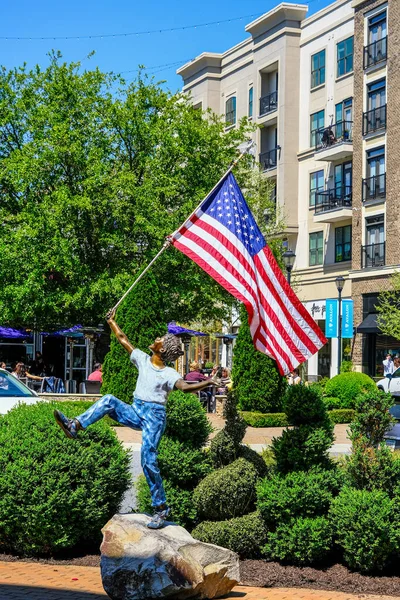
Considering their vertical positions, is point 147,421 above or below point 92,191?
below

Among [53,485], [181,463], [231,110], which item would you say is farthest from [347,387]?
[231,110]

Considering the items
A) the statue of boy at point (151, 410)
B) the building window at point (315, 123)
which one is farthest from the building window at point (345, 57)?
the statue of boy at point (151, 410)

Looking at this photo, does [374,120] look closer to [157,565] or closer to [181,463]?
[181,463]

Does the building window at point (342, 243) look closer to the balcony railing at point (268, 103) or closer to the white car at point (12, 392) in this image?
the balcony railing at point (268, 103)

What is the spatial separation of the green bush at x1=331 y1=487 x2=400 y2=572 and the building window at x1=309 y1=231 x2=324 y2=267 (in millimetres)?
42287

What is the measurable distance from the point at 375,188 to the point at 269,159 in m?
9.89

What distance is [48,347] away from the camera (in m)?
43.9

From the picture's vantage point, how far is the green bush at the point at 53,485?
9203 millimetres

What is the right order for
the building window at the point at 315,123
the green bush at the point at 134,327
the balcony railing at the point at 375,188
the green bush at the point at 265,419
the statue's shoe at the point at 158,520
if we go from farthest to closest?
the building window at the point at 315,123
the balcony railing at the point at 375,188
the green bush at the point at 265,419
the green bush at the point at 134,327
the statue's shoe at the point at 158,520

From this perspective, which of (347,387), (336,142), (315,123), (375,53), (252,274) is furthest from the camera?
(315,123)

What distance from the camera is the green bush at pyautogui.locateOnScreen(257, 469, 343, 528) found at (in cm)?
892

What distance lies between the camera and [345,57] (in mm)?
48844

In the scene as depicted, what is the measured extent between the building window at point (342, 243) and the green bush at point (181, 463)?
39625 mm

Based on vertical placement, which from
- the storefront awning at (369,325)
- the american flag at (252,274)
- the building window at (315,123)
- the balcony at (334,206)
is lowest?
the american flag at (252,274)
